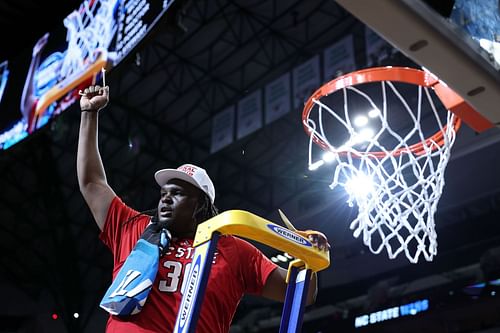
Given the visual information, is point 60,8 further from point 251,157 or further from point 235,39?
point 251,157

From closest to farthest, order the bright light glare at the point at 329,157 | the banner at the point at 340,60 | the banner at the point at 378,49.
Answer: the bright light glare at the point at 329,157 → the banner at the point at 378,49 → the banner at the point at 340,60

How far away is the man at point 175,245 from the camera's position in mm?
2281

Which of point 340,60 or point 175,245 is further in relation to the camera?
point 340,60

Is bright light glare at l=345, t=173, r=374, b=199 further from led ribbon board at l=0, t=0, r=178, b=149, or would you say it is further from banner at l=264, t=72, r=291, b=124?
banner at l=264, t=72, r=291, b=124

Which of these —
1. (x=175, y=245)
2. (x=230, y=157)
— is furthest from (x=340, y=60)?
(x=175, y=245)

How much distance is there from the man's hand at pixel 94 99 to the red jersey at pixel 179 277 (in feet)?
1.29

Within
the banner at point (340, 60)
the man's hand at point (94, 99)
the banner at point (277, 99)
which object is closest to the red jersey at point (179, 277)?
the man's hand at point (94, 99)

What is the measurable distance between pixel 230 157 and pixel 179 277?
37.3 feet

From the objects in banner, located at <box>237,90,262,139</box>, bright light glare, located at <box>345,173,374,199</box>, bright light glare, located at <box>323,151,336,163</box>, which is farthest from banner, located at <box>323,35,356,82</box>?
bright light glare, located at <box>345,173,374,199</box>

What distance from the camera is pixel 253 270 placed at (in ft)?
8.30

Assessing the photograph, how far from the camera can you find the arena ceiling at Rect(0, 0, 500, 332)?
11.0 meters

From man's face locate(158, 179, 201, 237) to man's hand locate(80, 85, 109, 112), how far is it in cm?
44

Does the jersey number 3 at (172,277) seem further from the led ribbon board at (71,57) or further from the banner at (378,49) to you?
the banner at (378,49)

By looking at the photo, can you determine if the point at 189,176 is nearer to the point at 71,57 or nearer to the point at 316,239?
the point at 316,239
